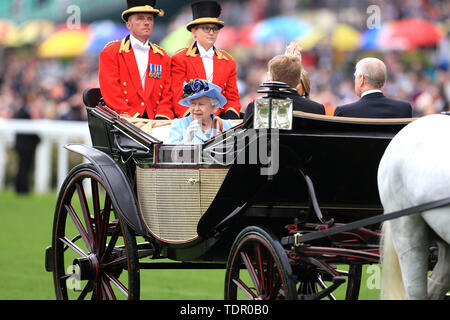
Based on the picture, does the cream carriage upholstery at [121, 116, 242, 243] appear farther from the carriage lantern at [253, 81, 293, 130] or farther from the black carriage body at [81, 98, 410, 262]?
the carriage lantern at [253, 81, 293, 130]

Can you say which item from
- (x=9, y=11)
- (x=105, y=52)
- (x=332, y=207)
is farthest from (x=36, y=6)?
(x=332, y=207)

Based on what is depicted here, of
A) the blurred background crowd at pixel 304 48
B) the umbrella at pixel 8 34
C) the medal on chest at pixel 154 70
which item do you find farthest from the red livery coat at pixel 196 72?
the umbrella at pixel 8 34

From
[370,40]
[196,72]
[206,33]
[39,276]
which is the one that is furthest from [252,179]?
[370,40]

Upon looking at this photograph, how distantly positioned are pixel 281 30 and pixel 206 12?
43.7 ft

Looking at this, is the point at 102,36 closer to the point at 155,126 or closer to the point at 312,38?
the point at 312,38

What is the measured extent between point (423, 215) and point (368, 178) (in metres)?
0.93

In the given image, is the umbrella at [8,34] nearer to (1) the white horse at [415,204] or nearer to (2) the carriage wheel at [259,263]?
(2) the carriage wheel at [259,263]

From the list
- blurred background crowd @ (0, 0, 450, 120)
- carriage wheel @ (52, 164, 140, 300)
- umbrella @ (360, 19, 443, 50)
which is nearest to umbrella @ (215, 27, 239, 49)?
blurred background crowd @ (0, 0, 450, 120)

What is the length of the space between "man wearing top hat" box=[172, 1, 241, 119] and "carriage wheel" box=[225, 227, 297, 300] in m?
1.83

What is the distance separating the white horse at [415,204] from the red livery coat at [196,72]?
8.06 ft

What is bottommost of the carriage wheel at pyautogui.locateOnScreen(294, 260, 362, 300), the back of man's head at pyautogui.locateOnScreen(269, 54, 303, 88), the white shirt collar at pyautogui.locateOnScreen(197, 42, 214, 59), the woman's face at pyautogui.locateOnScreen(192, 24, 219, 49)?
the carriage wheel at pyautogui.locateOnScreen(294, 260, 362, 300)

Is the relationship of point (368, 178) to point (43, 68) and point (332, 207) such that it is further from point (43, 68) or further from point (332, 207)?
point (43, 68)

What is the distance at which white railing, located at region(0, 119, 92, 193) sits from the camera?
16.1 meters

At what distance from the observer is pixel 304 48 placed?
1605 centimetres
